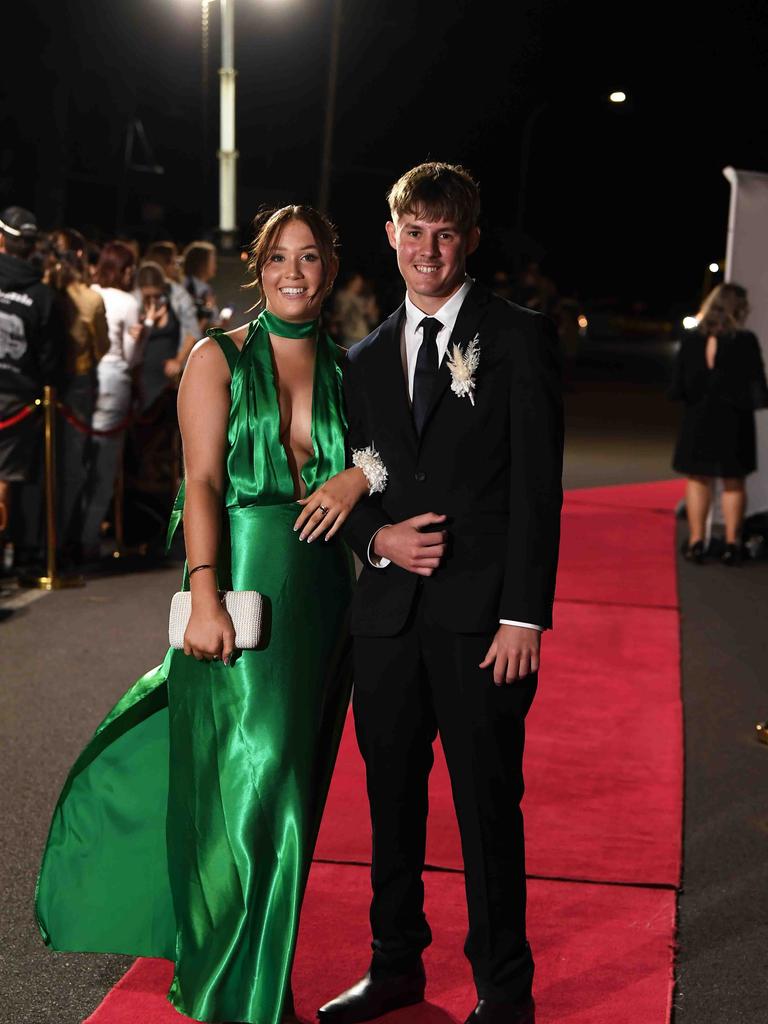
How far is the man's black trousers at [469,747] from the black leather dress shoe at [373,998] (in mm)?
255

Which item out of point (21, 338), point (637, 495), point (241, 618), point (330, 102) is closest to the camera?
point (241, 618)

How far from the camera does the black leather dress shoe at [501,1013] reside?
3.01m

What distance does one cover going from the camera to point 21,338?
798cm

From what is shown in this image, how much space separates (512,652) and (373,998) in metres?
0.97

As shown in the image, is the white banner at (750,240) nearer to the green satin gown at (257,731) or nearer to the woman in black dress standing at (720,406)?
the woman in black dress standing at (720,406)

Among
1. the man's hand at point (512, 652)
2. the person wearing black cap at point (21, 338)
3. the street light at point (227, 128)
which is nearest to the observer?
the man's hand at point (512, 652)

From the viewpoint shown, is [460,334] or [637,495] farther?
[637,495]

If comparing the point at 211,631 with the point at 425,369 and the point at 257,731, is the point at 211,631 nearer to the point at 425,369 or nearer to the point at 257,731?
the point at 257,731

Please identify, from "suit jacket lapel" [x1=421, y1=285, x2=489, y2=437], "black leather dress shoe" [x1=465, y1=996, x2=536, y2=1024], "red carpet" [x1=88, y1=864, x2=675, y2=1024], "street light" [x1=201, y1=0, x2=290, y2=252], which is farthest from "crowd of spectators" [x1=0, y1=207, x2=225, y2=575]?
"black leather dress shoe" [x1=465, y1=996, x2=536, y2=1024]

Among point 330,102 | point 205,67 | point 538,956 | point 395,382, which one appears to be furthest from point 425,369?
point 330,102

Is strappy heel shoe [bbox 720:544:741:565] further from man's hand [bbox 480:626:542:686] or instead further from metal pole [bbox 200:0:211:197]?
metal pole [bbox 200:0:211:197]

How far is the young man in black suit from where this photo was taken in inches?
113

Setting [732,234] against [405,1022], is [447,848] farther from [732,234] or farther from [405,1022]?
[732,234]

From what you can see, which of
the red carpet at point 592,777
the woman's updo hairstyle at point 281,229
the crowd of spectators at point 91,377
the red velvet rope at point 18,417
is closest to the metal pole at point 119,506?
the crowd of spectators at point 91,377
